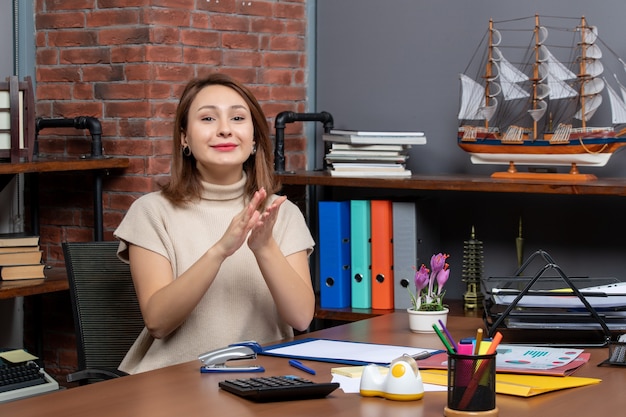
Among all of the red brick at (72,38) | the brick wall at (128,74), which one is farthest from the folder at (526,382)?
the red brick at (72,38)

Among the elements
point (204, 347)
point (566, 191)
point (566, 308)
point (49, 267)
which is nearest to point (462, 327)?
point (566, 308)

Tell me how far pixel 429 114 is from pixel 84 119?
1257mm

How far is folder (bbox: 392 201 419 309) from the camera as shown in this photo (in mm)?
3463

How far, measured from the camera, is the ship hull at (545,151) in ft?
10.5

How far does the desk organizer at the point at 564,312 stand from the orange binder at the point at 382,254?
120cm

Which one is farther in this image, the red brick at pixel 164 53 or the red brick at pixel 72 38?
the red brick at pixel 72 38

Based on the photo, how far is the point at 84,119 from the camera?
3449 millimetres

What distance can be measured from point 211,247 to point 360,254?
47.5 inches

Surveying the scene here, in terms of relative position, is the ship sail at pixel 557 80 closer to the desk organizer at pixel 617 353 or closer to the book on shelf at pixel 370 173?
the book on shelf at pixel 370 173

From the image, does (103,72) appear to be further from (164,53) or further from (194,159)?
(194,159)

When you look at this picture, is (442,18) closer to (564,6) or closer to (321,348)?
(564,6)

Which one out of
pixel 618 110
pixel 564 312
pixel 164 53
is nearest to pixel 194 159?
pixel 164 53

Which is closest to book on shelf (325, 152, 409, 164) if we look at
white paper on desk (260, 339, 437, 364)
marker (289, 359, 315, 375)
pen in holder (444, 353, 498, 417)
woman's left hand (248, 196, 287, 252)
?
woman's left hand (248, 196, 287, 252)

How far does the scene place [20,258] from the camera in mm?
3277
